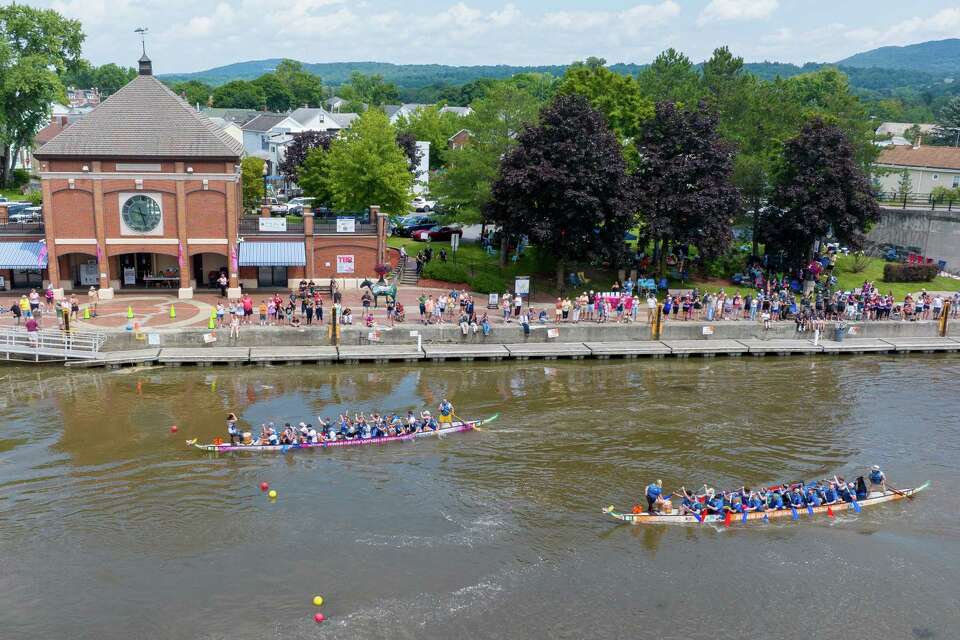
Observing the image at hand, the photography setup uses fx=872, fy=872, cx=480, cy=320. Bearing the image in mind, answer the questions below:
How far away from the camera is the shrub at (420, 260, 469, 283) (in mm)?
56062

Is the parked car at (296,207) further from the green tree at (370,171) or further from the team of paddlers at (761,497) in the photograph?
the team of paddlers at (761,497)

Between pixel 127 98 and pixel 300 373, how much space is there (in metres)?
21.6

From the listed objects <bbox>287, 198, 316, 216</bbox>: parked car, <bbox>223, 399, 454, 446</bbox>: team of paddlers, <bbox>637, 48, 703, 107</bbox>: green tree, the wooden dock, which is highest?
<bbox>637, 48, 703, 107</bbox>: green tree

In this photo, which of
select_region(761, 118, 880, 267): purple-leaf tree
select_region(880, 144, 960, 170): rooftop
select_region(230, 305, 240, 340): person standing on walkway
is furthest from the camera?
select_region(880, 144, 960, 170): rooftop

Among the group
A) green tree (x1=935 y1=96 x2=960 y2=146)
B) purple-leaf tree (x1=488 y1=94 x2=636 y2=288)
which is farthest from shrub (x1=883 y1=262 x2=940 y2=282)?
green tree (x1=935 y1=96 x2=960 y2=146)

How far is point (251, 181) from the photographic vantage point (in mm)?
77750

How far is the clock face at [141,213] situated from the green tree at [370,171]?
16.5m

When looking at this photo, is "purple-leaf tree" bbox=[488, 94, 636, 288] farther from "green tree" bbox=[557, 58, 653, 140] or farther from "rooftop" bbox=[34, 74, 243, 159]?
"rooftop" bbox=[34, 74, 243, 159]

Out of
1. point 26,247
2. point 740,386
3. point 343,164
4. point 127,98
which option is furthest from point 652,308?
point 26,247

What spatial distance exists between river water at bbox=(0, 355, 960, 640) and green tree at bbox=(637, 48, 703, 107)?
3284cm

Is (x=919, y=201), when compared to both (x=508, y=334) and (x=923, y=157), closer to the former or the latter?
(x=923, y=157)

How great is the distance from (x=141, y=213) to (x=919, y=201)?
225 feet

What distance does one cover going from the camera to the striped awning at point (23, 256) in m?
50.4

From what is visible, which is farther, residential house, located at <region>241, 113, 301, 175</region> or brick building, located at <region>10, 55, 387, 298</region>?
residential house, located at <region>241, 113, 301, 175</region>
